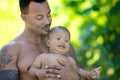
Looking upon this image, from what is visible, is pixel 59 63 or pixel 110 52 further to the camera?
pixel 110 52

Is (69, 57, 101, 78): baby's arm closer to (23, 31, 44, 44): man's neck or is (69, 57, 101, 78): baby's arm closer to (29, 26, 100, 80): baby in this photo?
(29, 26, 100, 80): baby

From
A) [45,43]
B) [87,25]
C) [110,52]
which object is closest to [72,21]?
[87,25]

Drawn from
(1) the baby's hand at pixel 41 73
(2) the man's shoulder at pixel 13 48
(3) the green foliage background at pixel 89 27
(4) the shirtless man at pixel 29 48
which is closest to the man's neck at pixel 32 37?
(4) the shirtless man at pixel 29 48

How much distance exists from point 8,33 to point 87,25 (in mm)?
1025

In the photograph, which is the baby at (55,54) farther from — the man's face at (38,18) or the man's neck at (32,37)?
the man's neck at (32,37)

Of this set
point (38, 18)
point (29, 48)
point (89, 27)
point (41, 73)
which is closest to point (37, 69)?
point (41, 73)

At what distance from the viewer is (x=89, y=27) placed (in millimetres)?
6598

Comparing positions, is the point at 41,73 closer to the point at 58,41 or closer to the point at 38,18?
the point at 58,41

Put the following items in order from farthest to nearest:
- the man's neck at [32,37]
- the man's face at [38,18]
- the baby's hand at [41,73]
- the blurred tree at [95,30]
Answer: the blurred tree at [95,30] < the man's neck at [32,37] < the man's face at [38,18] < the baby's hand at [41,73]

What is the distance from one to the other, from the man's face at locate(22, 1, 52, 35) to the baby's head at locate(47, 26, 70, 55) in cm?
9

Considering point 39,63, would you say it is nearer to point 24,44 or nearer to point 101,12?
point 24,44

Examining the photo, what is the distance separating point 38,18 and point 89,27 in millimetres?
2996

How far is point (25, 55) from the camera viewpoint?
3639mm

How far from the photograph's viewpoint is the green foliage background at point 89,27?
21.5 feet
